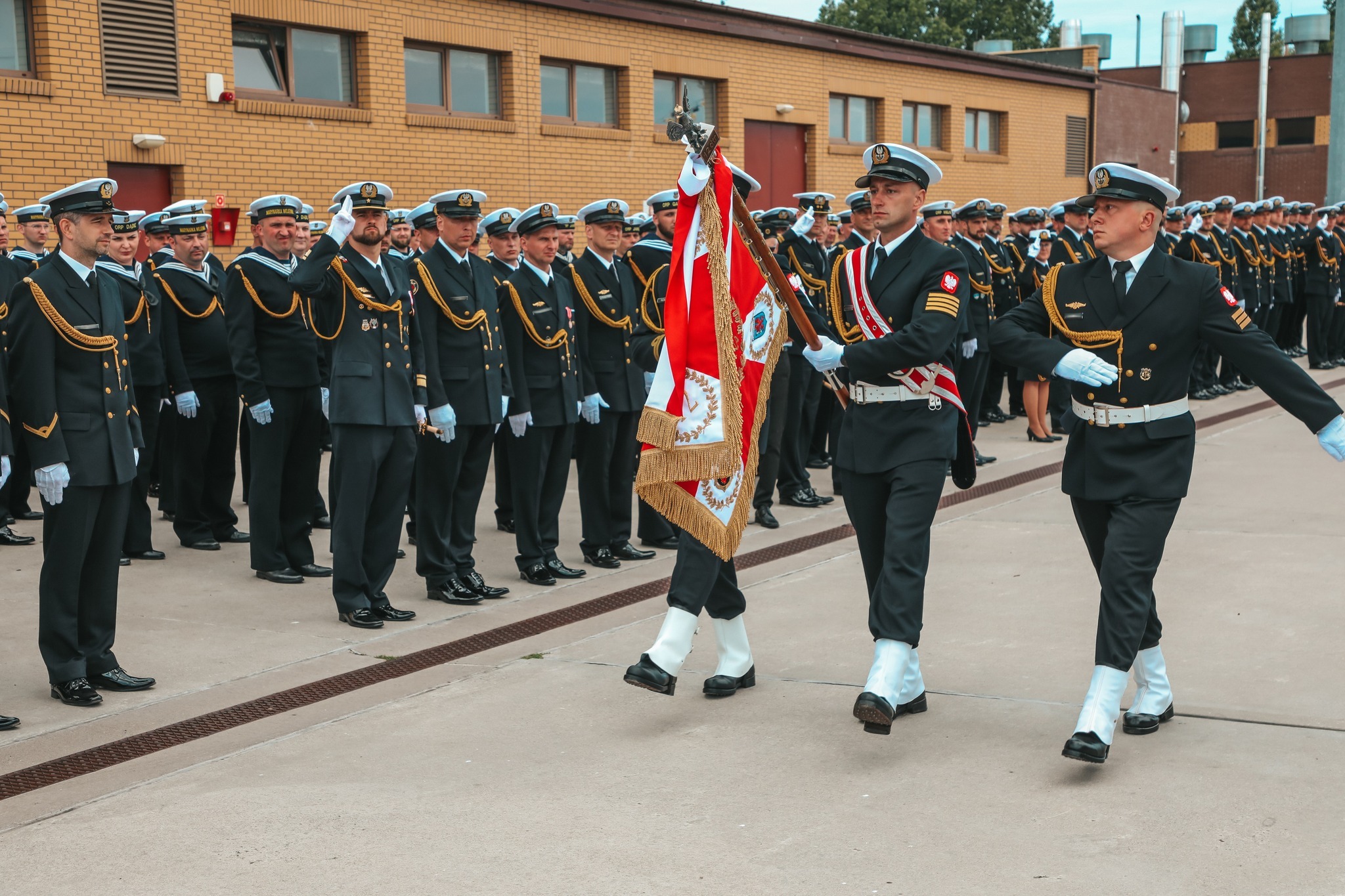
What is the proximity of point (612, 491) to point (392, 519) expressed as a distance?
1723 millimetres

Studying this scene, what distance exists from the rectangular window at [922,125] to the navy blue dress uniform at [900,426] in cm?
1894

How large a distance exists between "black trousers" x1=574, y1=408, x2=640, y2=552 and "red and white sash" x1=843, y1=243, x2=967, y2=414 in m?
3.12

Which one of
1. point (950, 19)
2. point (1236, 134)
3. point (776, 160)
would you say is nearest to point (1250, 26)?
point (950, 19)

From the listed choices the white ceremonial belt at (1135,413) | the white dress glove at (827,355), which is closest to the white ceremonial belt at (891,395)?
the white dress glove at (827,355)

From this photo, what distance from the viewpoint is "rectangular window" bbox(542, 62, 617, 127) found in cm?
1736

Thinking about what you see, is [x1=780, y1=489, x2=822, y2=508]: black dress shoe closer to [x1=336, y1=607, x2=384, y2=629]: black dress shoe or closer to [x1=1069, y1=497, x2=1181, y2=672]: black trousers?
[x1=336, y1=607, x2=384, y2=629]: black dress shoe

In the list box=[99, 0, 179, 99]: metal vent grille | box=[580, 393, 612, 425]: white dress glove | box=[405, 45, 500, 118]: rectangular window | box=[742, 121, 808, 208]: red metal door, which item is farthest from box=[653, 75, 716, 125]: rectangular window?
box=[580, 393, 612, 425]: white dress glove

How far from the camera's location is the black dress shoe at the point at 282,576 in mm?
7844

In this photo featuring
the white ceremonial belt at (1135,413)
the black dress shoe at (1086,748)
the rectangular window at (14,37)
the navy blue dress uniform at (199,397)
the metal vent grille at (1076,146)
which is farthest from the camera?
the metal vent grille at (1076,146)

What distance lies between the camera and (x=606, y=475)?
8258mm

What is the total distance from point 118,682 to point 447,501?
2.09 metres

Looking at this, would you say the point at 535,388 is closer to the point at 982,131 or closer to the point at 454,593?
the point at 454,593

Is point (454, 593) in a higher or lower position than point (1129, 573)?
lower

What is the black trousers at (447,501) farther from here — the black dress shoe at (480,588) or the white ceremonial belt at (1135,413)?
the white ceremonial belt at (1135,413)
